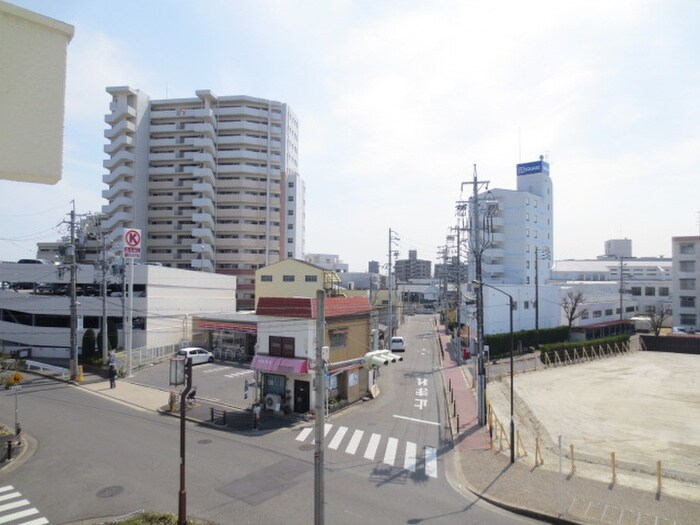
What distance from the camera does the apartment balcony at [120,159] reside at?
70375mm

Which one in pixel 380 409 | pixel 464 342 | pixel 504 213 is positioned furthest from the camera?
pixel 504 213

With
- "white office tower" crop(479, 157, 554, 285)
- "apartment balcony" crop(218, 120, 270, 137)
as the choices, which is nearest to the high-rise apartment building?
"white office tower" crop(479, 157, 554, 285)

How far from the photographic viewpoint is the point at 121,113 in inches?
2753

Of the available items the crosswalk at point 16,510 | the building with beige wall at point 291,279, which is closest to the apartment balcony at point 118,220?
the building with beige wall at point 291,279

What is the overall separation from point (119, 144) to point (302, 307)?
6013cm

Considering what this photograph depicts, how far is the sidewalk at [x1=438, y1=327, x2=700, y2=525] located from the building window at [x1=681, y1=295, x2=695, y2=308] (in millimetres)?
Result: 65094

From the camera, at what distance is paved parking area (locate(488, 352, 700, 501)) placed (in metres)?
19.3

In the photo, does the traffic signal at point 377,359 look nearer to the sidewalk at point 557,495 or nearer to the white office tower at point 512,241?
the sidewalk at point 557,495

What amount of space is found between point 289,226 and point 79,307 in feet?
135

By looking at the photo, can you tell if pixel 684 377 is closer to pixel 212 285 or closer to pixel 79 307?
pixel 212 285

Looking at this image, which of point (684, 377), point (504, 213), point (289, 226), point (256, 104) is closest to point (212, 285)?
point (289, 226)

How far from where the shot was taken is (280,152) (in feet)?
257

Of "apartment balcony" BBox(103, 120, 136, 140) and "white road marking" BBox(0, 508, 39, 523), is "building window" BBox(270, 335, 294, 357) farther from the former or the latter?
"apartment balcony" BBox(103, 120, 136, 140)

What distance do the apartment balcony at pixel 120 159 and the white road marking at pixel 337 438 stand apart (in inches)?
2544
